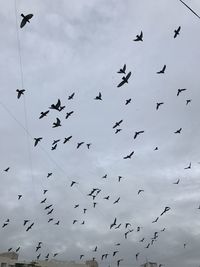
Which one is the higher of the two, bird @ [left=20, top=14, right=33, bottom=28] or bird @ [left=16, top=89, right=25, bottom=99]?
bird @ [left=16, top=89, right=25, bottom=99]

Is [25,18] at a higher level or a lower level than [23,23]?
higher

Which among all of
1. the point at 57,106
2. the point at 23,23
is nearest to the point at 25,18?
the point at 23,23

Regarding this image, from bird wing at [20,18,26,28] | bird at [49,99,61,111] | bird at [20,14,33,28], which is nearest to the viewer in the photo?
bird wing at [20,18,26,28]

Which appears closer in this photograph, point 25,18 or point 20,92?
point 25,18

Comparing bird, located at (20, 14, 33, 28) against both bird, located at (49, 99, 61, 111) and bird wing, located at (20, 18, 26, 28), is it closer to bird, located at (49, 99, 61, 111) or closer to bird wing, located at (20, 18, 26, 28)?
bird wing, located at (20, 18, 26, 28)

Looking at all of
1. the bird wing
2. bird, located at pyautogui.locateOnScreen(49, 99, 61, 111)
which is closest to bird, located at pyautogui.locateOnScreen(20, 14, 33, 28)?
the bird wing

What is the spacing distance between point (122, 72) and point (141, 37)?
260cm

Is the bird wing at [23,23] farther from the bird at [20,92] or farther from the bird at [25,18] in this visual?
the bird at [20,92]

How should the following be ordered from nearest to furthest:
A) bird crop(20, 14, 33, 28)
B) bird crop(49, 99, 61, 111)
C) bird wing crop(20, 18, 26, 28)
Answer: bird wing crop(20, 18, 26, 28), bird crop(20, 14, 33, 28), bird crop(49, 99, 61, 111)

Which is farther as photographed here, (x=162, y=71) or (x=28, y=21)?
(x=162, y=71)

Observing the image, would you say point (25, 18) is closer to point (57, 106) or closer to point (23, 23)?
point (23, 23)

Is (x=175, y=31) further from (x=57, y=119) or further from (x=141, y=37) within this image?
(x=57, y=119)

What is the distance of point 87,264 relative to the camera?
121875mm

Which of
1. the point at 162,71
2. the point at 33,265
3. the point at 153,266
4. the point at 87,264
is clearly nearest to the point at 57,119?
the point at 162,71
